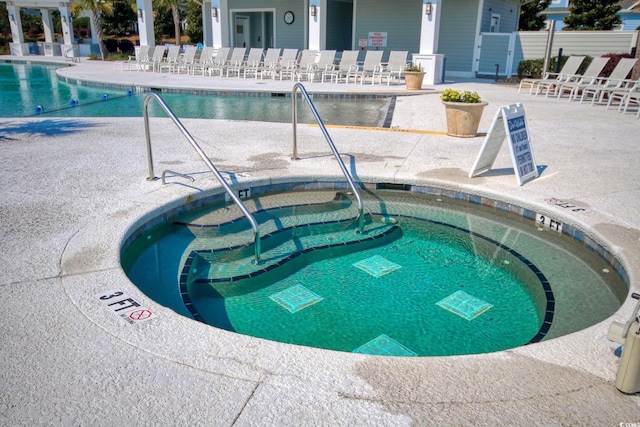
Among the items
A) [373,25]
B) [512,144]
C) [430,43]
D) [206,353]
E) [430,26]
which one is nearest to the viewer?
[206,353]

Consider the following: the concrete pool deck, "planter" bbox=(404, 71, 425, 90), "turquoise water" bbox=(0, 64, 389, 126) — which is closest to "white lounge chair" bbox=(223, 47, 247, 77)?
"turquoise water" bbox=(0, 64, 389, 126)

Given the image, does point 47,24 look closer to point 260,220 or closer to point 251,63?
point 251,63

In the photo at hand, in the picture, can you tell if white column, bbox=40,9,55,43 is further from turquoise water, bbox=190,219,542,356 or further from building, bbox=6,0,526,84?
turquoise water, bbox=190,219,542,356

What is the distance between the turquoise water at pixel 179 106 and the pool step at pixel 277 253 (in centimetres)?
481

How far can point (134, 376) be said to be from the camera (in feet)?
7.17

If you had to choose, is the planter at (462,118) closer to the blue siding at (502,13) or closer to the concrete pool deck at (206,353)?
the concrete pool deck at (206,353)

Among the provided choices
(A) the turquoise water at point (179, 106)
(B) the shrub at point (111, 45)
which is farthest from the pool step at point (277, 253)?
(B) the shrub at point (111, 45)

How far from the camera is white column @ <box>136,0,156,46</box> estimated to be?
20.7 m

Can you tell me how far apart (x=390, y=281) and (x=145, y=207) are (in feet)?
7.28

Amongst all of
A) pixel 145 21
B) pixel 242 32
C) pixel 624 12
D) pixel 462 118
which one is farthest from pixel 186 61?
pixel 624 12

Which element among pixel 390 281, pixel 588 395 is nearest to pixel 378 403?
pixel 588 395

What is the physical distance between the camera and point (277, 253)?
4.30 meters

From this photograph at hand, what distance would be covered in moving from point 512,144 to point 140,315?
419cm

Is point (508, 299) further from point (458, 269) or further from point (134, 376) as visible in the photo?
point (134, 376)
